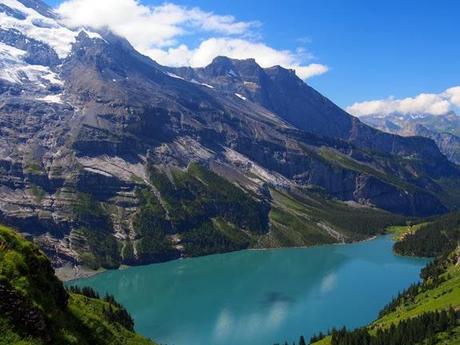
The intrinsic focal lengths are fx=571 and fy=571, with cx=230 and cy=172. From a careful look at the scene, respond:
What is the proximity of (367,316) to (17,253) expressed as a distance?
149327mm

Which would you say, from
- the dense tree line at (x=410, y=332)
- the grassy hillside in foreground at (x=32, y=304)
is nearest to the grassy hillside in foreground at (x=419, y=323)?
the dense tree line at (x=410, y=332)

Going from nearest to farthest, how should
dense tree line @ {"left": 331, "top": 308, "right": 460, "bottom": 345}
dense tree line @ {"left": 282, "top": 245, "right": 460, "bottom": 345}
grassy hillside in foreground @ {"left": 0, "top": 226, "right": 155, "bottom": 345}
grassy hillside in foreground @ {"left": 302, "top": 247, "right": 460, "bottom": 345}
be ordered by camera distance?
grassy hillside in foreground @ {"left": 0, "top": 226, "right": 155, "bottom": 345}, grassy hillside in foreground @ {"left": 302, "top": 247, "right": 460, "bottom": 345}, dense tree line @ {"left": 282, "top": 245, "right": 460, "bottom": 345}, dense tree line @ {"left": 331, "top": 308, "right": 460, "bottom": 345}

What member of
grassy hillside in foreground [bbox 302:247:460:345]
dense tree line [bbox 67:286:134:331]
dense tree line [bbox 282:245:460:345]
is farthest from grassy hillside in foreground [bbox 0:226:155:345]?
grassy hillside in foreground [bbox 302:247:460:345]

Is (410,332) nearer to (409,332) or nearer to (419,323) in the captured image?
(409,332)

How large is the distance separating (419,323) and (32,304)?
318ft

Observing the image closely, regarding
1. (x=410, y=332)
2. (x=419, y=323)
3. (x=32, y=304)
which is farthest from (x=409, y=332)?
(x=32, y=304)

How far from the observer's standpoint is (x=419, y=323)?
111 m

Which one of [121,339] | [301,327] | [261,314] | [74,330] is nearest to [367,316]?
[301,327]

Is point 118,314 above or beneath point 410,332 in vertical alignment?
above

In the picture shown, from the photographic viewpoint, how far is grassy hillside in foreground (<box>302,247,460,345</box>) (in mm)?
105750

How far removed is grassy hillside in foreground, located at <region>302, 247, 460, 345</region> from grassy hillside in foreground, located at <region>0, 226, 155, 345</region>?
81.4 meters

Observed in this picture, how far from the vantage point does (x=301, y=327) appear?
527ft

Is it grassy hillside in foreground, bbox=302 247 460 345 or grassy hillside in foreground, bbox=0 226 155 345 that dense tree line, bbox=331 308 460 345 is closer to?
grassy hillside in foreground, bbox=302 247 460 345

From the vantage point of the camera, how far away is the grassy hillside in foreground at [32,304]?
28031 mm
